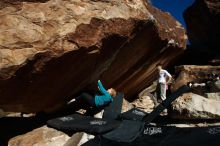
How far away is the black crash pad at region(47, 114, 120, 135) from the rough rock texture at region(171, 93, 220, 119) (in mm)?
2027

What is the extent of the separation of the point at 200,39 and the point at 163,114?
9.07 m

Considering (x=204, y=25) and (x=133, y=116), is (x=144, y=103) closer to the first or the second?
(x=133, y=116)

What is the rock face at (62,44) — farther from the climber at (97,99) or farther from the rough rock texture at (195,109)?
the rough rock texture at (195,109)

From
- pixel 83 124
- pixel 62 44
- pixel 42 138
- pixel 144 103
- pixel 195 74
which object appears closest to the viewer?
pixel 62 44

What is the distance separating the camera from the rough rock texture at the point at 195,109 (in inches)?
307

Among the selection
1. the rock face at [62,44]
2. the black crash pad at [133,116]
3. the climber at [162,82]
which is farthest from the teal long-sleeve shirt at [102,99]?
the climber at [162,82]

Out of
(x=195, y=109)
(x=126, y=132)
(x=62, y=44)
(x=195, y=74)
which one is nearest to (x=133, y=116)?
(x=126, y=132)

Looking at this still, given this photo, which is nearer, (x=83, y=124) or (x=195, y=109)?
(x=83, y=124)

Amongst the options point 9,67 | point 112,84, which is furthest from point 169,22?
point 9,67

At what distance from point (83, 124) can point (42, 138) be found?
3.05 ft

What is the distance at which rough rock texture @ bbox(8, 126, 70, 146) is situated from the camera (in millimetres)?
6785

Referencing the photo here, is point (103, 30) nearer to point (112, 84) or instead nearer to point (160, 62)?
point (112, 84)

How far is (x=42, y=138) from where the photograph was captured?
22.9ft

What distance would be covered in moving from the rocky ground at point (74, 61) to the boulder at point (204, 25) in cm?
638
